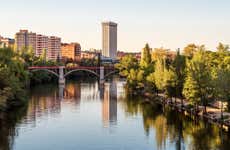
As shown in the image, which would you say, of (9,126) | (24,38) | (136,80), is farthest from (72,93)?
(24,38)

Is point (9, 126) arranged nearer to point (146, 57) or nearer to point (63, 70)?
point (146, 57)

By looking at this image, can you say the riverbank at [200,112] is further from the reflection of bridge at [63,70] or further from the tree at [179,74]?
the reflection of bridge at [63,70]

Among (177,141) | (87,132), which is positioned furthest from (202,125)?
(87,132)

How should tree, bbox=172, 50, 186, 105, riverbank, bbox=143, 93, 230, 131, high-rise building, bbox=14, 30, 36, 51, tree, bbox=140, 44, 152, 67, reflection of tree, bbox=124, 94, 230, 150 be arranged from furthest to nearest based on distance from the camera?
high-rise building, bbox=14, 30, 36, 51 → tree, bbox=140, 44, 152, 67 → tree, bbox=172, 50, 186, 105 → riverbank, bbox=143, 93, 230, 131 → reflection of tree, bbox=124, 94, 230, 150

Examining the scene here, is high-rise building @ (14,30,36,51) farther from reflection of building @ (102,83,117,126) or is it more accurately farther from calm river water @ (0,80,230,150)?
calm river water @ (0,80,230,150)

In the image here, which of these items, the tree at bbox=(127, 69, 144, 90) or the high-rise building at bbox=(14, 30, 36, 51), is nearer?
the tree at bbox=(127, 69, 144, 90)

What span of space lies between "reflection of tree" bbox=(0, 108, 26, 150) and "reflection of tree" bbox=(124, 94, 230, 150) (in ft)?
39.5

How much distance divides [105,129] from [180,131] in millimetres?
7208

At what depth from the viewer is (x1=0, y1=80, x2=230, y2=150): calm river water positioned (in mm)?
33344

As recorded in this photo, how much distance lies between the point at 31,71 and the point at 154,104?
44.2 m

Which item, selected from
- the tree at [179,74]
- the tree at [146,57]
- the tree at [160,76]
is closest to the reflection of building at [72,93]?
the tree at [146,57]

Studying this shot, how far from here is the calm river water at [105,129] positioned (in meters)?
33.3

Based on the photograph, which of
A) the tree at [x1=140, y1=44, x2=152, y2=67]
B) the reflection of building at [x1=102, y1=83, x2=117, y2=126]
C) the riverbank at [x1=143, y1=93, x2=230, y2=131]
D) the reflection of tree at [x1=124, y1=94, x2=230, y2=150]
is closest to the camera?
the reflection of tree at [x1=124, y1=94, x2=230, y2=150]

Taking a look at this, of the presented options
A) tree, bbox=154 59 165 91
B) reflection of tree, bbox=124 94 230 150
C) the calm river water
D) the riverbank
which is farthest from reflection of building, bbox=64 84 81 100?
reflection of tree, bbox=124 94 230 150
